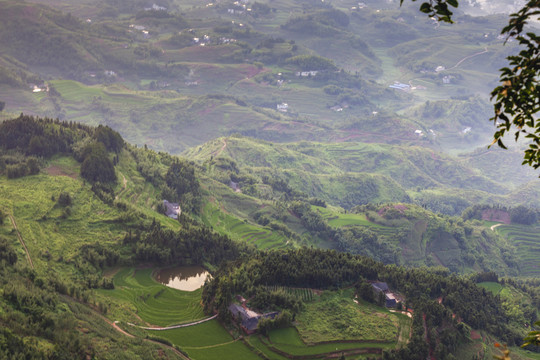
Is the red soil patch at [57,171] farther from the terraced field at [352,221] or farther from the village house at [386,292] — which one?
the terraced field at [352,221]

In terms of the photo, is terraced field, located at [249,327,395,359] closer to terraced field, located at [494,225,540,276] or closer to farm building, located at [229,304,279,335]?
farm building, located at [229,304,279,335]

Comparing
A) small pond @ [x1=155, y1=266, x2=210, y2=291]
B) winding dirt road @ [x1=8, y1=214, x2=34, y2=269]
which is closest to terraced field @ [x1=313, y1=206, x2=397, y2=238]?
small pond @ [x1=155, y1=266, x2=210, y2=291]

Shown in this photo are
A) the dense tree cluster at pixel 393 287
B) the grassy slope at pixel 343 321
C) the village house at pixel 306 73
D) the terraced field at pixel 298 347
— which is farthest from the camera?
the village house at pixel 306 73

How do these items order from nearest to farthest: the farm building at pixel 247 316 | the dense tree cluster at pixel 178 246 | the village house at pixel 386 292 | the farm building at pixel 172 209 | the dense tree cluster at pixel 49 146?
1. the farm building at pixel 247 316
2. the village house at pixel 386 292
3. the dense tree cluster at pixel 178 246
4. the dense tree cluster at pixel 49 146
5. the farm building at pixel 172 209

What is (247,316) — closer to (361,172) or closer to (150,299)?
(150,299)

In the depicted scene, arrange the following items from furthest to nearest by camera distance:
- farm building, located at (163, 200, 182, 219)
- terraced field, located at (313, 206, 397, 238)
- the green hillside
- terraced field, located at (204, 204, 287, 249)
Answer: the green hillside, terraced field, located at (313, 206, 397, 238), terraced field, located at (204, 204, 287, 249), farm building, located at (163, 200, 182, 219)

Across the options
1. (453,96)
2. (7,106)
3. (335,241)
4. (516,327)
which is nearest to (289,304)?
(516,327)

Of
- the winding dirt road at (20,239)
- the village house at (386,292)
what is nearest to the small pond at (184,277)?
the winding dirt road at (20,239)
